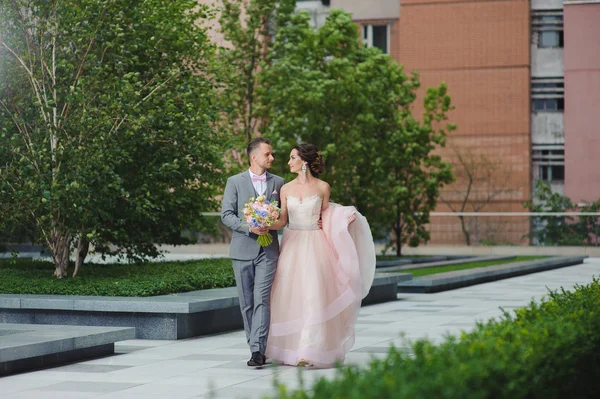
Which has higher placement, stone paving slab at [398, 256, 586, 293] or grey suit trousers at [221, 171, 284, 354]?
grey suit trousers at [221, 171, 284, 354]

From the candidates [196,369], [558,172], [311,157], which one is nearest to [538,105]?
[558,172]

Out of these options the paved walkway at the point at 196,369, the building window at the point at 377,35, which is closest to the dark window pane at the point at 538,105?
the building window at the point at 377,35

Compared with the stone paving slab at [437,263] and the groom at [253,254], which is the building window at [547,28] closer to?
the stone paving slab at [437,263]

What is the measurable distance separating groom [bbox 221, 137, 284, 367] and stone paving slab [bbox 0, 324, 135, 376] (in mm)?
1639

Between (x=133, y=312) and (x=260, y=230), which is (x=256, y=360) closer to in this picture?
(x=260, y=230)

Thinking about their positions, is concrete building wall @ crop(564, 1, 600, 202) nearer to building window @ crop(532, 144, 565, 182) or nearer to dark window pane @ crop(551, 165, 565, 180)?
building window @ crop(532, 144, 565, 182)

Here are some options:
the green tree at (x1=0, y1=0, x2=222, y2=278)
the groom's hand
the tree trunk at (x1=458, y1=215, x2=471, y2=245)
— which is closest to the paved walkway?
the groom's hand

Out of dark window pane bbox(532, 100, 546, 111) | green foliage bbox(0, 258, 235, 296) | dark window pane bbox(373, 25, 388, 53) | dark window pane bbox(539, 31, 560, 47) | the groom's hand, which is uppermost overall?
dark window pane bbox(373, 25, 388, 53)

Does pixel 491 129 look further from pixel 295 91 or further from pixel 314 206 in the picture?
pixel 314 206

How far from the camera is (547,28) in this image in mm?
47375

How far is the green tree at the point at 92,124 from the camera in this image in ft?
50.6

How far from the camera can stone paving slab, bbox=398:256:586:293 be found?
70.1 feet

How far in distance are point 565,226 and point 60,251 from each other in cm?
2766

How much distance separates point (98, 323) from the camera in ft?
42.3
